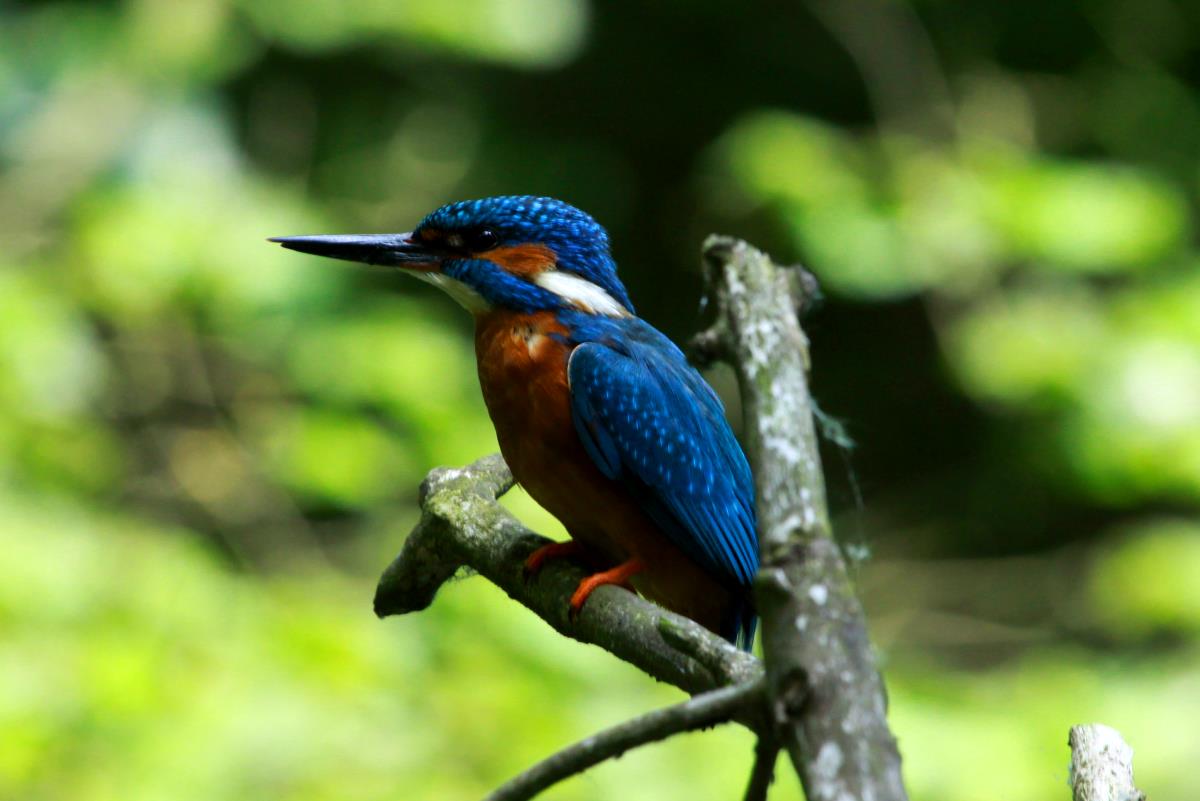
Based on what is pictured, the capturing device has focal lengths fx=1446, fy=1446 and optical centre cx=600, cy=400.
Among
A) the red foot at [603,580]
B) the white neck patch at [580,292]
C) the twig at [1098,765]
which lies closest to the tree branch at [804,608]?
the twig at [1098,765]

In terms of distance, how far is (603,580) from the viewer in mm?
1595

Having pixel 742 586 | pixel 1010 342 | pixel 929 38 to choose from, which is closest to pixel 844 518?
pixel 1010 342

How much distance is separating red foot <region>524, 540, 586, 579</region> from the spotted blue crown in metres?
0.47

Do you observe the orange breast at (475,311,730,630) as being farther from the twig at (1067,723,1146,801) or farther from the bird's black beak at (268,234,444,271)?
the twig at (1067,723,1146,801)

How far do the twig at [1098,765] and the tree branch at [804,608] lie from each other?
16.6 inches

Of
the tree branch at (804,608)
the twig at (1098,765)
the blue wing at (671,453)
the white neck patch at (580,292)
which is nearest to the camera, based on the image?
the tree branch at (804,608)

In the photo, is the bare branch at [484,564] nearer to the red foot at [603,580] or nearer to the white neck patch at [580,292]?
the red foot at [603,580]

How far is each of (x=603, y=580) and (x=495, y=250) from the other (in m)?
0.63

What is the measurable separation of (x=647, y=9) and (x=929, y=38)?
1.14 m

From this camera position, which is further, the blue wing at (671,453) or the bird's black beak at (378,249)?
the bird's black beak at (378,249)

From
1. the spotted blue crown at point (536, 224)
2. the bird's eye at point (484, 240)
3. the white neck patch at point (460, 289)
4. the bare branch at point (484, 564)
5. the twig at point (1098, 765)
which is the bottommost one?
the twig at point (1098, 765)

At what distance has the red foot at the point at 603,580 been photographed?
1480 mm

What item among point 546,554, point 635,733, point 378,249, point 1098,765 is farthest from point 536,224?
point 635,733

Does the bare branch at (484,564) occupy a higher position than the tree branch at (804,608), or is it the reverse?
the bare branch at (484,564)
